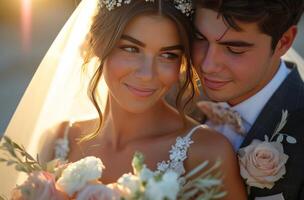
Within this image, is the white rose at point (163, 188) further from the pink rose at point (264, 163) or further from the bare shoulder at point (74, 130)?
the bare shoulder at point (74, 130)

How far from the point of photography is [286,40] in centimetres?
351

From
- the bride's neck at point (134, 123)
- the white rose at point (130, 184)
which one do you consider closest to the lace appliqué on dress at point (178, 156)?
the bride's neck at point (134, 123)

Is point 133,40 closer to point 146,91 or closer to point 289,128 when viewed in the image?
point 146,91

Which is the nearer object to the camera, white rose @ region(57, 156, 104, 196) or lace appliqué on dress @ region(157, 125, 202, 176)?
white rose @ region(57, 156, 104, 196)

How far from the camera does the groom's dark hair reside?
3143mm

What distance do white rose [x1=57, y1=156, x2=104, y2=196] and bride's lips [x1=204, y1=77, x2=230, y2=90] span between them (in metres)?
1.03

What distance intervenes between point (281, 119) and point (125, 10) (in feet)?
3.44

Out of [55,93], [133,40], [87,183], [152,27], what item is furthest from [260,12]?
[55,93]

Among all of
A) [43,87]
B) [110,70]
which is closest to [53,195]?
[110,70]

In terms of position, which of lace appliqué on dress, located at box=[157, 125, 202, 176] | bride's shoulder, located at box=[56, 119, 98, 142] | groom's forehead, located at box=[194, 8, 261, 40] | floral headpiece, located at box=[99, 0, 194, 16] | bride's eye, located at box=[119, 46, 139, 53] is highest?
floral headpiece, located at box=[99, 0, 194, 16]

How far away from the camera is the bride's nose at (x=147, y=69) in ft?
10.5

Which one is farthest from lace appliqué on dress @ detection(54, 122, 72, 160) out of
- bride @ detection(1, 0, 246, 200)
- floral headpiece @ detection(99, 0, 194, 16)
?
floral headpiece @ detection(99, 0, 194, 16)

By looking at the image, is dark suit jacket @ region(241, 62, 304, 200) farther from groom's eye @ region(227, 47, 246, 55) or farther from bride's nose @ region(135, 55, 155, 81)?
bride's nose @ region(135, 55, 155, 81)

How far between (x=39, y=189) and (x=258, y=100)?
5.15 feet
